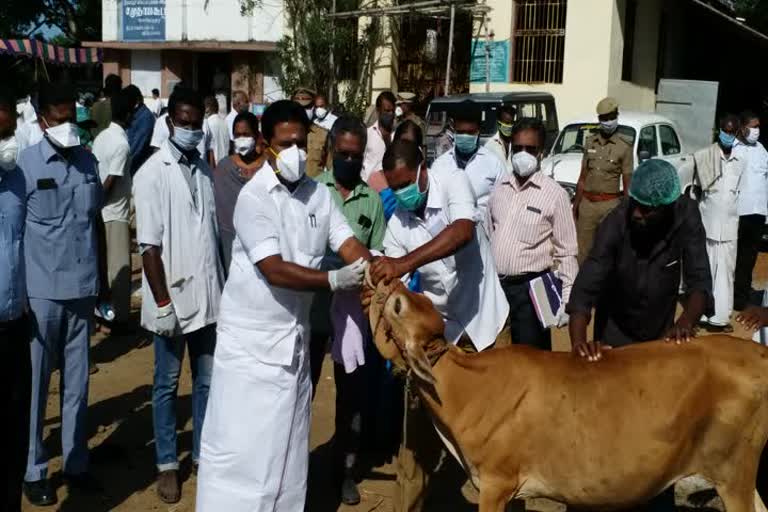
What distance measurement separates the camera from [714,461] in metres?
3.95

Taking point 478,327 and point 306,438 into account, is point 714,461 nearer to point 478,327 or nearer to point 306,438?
point 478,327

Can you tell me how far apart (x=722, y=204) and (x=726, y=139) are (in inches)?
26.4

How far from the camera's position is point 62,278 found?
201 inches

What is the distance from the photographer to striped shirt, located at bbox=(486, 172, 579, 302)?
218 inches

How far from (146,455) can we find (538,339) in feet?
8.51

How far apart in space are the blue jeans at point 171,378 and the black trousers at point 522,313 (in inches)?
69.1

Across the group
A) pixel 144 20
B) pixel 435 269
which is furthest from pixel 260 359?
pixel 144 20

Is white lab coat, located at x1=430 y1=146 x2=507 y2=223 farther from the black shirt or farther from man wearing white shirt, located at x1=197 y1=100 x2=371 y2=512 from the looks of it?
man wearing white shirt, located at x1=197 y1=100 x2=371 y2=512

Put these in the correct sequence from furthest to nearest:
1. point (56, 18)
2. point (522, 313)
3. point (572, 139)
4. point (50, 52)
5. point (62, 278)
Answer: point (56, 18) < point (50, 52) < point (572, 139) < point (522, 313) < point (62, 278)

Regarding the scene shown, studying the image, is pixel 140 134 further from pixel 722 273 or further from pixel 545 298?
pixel 722 273

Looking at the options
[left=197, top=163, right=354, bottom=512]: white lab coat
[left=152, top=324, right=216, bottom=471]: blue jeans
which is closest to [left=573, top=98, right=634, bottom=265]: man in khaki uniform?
[left=152, top=324, right=216, bottom=471]: blue jeans

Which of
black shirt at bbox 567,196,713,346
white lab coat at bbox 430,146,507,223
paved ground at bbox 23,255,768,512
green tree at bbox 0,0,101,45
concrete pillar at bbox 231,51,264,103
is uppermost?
green tree at bbox 0,0,101,45

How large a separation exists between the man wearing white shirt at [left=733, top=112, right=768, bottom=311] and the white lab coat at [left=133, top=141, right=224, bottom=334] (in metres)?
6.78

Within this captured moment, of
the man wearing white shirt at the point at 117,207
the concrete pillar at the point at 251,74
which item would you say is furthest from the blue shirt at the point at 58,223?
the concrete pillar at the point at 251,74
